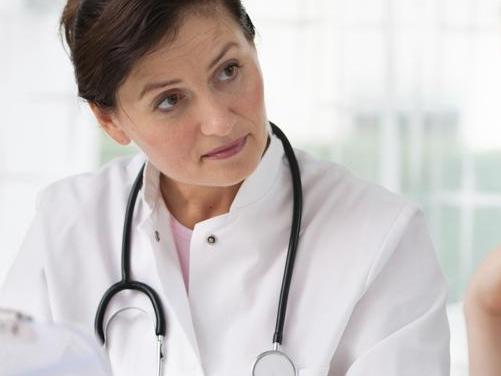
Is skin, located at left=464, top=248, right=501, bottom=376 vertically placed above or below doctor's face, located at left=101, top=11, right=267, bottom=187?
below

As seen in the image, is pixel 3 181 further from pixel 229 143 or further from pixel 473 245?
pixel 229 143

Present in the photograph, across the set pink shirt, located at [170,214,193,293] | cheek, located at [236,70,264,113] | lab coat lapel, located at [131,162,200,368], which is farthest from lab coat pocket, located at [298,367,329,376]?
cheek, located at [236,70,264,113]

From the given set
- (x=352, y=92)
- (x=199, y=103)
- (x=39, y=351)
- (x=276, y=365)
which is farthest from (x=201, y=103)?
(x=352, y=92)

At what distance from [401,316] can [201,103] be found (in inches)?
16.5

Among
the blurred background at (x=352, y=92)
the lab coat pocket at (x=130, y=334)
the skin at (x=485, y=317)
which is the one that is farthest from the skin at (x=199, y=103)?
the blurred background at (x=352, y=92)

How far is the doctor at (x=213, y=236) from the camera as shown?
4.14ft

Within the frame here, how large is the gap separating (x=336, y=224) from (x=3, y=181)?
1970 mm

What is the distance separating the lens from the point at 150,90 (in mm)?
1271

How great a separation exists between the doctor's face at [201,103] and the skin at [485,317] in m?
0.37

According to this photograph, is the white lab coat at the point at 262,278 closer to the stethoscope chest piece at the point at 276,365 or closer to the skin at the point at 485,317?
the stethoscope chest piece at the point at 276,365

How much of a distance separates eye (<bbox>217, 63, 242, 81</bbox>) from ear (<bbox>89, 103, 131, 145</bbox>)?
188 millimetres

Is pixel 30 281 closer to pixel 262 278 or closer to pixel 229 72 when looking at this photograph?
pixel 262 278

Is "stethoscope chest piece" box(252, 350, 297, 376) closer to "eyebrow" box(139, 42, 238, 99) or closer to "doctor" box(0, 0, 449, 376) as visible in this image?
"doctor" box(0, 0, 449, 376)

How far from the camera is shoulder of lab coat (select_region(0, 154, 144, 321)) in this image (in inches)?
59.1
